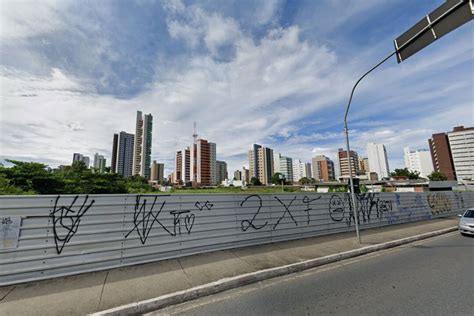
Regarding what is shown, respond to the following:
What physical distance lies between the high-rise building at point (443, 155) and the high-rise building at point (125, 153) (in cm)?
15305

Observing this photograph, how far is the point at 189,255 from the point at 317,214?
5725 millimetres

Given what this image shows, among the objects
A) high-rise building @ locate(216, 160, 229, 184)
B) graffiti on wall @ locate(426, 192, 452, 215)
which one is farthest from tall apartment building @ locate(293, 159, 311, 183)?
graffiti on wall @ locate(426, 192, 452, 215)

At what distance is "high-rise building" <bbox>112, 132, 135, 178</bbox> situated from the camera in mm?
98375

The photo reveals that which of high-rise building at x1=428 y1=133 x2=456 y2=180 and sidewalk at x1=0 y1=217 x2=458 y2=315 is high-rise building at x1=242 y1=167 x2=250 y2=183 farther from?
sidewalk at x1=0 y1=217 x2=458 y2=315

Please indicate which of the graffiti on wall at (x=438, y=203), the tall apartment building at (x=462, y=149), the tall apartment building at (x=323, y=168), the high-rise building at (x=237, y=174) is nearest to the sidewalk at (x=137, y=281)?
the graffiti on wall at (x=438, y=203)

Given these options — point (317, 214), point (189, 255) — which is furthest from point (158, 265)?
point (317, 214)

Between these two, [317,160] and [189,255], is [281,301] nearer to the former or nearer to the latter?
[189,255]

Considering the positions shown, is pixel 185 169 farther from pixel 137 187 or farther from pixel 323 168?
pixel 323 168

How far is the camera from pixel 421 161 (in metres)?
124

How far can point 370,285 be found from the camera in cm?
423

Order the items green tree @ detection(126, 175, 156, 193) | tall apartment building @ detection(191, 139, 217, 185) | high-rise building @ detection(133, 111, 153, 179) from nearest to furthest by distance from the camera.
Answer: green tree @ detection(126, 175, 156, 193)
high-rise building @ detection(133, 111, 153, 179)
tall apartment building @ detection(191, 139, 217, 185)

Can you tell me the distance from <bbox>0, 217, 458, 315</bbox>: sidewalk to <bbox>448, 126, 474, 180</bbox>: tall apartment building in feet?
418

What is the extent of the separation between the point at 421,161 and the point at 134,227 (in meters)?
167

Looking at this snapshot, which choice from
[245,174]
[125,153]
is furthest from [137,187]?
[245,174]
